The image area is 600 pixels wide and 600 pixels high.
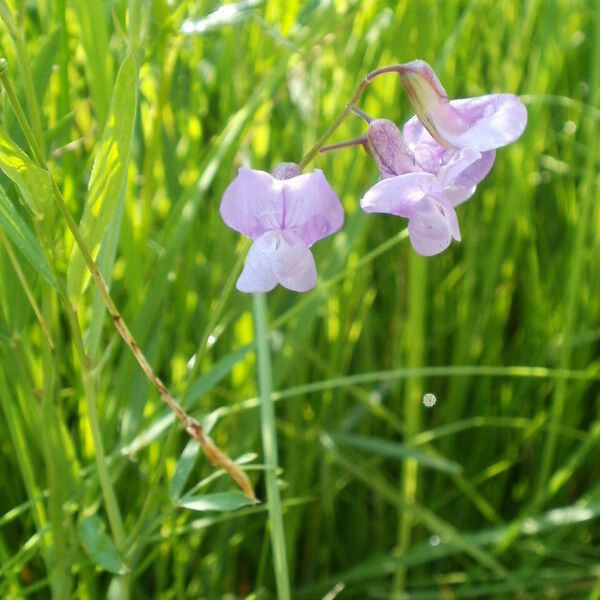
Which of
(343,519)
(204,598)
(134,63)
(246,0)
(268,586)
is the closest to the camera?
(134,63)

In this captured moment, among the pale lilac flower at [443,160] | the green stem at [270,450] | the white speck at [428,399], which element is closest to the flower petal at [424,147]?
the pale lilac flower at [443,160]

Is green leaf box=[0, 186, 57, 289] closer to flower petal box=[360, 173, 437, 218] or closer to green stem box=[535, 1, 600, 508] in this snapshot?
flower petal box=[360, 173, 437, 218]

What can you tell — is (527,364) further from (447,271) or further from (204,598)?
(204,598)

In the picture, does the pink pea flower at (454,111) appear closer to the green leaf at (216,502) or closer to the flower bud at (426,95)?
the flower bud at (426,95)

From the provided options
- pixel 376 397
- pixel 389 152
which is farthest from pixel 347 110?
pixel 376 397

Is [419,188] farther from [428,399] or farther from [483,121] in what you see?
[428,399]

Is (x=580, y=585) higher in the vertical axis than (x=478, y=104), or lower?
lower

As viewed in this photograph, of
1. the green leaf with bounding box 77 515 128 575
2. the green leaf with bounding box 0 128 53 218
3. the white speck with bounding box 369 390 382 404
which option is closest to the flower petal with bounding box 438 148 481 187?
the green leaf with bounding box 0 128 53 218

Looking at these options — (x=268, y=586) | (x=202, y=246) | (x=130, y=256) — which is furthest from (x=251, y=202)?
(x=268, y=586)
